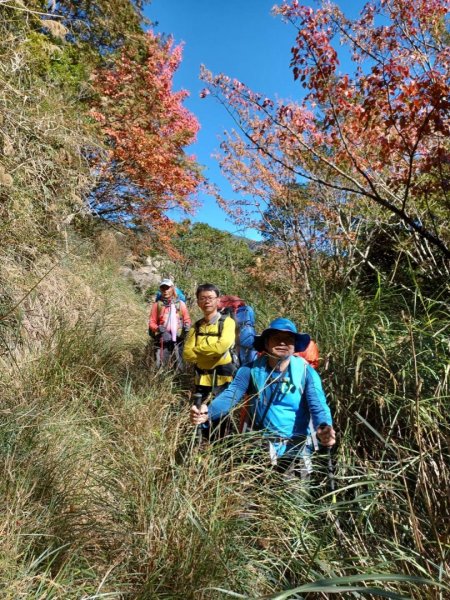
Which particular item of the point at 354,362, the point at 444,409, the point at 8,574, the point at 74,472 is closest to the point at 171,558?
the point at 8,574

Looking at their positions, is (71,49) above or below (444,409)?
above

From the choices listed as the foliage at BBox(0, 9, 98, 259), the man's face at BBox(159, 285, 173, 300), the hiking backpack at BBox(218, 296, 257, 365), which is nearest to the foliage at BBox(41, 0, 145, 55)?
the foliage at BBox(0, 9, 98, 259)

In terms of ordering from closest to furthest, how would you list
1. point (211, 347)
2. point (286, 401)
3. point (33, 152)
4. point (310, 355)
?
1. point (286, 401)
2. point (310, 355)
3. point (211, 347)
4. point (33, 152)

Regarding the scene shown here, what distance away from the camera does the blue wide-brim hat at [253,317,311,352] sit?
2674 millimetres

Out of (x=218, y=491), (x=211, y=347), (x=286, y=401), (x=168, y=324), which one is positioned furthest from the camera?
(x=168, y=324)

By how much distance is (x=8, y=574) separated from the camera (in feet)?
5.53

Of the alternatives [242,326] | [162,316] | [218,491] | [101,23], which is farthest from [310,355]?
[101,23]

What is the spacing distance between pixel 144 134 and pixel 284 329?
7.89m

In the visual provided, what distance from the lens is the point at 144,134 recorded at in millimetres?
9031

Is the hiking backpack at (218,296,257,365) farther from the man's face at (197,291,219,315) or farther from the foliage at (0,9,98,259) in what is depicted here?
the foliage at (0,9,98,259)

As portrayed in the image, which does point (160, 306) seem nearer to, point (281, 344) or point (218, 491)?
point (281, 344)

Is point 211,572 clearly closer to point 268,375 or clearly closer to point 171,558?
point 171,558

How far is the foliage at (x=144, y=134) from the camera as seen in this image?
8922mm

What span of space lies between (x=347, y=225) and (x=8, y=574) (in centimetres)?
616
